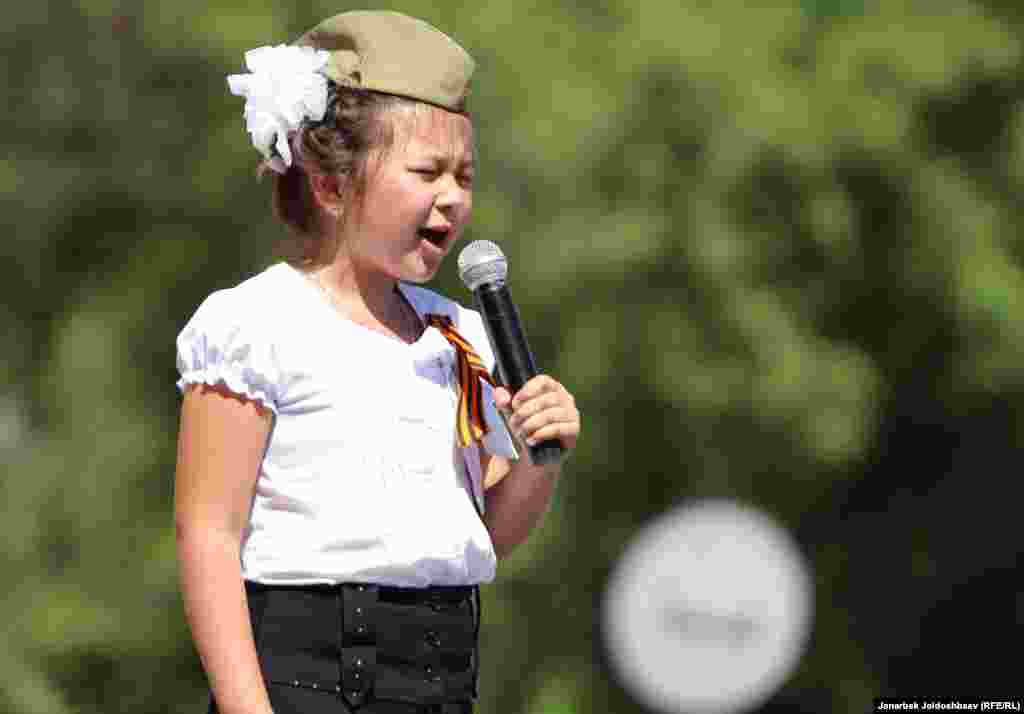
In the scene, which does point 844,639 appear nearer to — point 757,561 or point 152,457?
point 757,561

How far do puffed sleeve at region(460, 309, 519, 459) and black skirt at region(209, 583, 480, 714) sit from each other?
24 cm

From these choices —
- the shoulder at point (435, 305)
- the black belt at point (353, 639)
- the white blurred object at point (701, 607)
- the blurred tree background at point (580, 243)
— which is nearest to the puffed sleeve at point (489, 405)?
the shoulder at point (435, 305)

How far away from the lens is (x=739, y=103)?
597 cm

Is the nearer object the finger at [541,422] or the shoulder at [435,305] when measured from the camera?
the finger at [541,422]

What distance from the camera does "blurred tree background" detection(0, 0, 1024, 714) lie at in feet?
19.5

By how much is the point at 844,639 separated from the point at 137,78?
2943 mm

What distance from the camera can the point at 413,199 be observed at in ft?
8.00

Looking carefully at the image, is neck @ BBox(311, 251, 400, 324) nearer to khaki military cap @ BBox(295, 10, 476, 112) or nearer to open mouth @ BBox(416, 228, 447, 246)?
open mouth @ BBox(416, 228, 447, 246)

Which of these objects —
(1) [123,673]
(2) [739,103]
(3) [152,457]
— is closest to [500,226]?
(2) [739,103]

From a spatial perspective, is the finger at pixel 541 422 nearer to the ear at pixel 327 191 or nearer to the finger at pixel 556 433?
the finger at pixel 556 433

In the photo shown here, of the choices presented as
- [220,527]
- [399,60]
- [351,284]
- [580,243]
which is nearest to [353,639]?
[220,527]

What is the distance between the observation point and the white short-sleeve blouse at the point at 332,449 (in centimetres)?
236

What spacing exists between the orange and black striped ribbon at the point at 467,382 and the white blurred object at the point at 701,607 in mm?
3612

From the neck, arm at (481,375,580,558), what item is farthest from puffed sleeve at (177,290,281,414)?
arm at (481,375,580,558)
